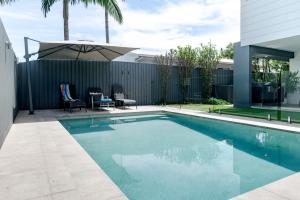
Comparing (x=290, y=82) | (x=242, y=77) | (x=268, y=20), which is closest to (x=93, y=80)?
(x=242, y=77)

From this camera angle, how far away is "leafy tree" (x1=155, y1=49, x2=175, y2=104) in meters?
13.4

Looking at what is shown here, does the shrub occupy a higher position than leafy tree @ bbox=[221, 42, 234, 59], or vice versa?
leafy tree @ bbox=[221, 42, 234, 59]

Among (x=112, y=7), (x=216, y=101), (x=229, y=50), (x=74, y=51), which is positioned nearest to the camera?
(x=74, y=51)

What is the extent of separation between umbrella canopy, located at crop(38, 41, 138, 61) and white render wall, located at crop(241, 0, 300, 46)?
5.71 m

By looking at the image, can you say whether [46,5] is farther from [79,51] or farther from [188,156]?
[188,156]

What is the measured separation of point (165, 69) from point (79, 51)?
205 inches

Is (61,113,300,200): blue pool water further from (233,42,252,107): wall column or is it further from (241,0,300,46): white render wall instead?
(241,0,300,46): white render wall

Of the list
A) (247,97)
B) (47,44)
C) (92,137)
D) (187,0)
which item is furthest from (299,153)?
(187,0)

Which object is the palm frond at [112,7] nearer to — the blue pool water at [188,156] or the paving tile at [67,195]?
the blue pool water at [188,156]

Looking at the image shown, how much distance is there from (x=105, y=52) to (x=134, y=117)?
3182 mm

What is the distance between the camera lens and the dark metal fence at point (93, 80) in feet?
35.1

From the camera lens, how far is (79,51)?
974cm

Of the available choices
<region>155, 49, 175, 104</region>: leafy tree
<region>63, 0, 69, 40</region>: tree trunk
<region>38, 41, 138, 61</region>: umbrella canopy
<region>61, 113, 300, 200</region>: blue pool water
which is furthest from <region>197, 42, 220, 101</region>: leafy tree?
<region>63, 0, 69, 40</region>: tree trunk

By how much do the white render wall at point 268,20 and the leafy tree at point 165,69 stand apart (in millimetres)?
3834
